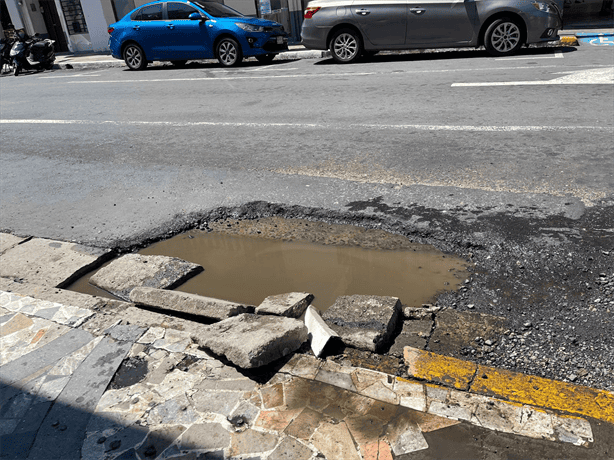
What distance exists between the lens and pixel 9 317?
10.0ft

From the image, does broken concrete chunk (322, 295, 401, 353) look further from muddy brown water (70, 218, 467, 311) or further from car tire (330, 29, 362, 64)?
car tire (330, 29, 362, 64)

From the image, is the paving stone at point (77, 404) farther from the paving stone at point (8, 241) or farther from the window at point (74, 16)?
the window at point (74, 16)

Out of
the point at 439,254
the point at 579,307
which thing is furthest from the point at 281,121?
the point at 579,307

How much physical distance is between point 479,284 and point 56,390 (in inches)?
93.1

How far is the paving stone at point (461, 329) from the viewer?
102 inches

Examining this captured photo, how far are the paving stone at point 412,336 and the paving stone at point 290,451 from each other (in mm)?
747

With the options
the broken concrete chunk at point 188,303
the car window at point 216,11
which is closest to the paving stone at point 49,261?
the broken concrete chunk at point 188,303

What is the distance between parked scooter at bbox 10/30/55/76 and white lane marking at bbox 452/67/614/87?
51.5ft

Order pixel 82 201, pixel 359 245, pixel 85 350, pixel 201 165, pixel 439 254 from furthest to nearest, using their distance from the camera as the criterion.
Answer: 1. pixel 201 165
2. pixel 82 201
3. pixel 359 245
4. pixel 439 254
5. pixel 85 350

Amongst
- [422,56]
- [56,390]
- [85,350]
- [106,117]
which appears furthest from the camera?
[422,56]

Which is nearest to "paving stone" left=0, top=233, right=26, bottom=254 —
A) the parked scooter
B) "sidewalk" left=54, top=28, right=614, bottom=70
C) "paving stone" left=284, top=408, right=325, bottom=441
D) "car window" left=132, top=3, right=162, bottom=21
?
"paving stone" left=284, top=408, right=325, bottom=441

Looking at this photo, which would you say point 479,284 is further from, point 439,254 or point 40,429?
point 40,429

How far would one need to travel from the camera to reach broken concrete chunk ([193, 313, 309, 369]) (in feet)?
7.86

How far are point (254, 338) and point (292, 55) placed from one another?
12.8 meters
